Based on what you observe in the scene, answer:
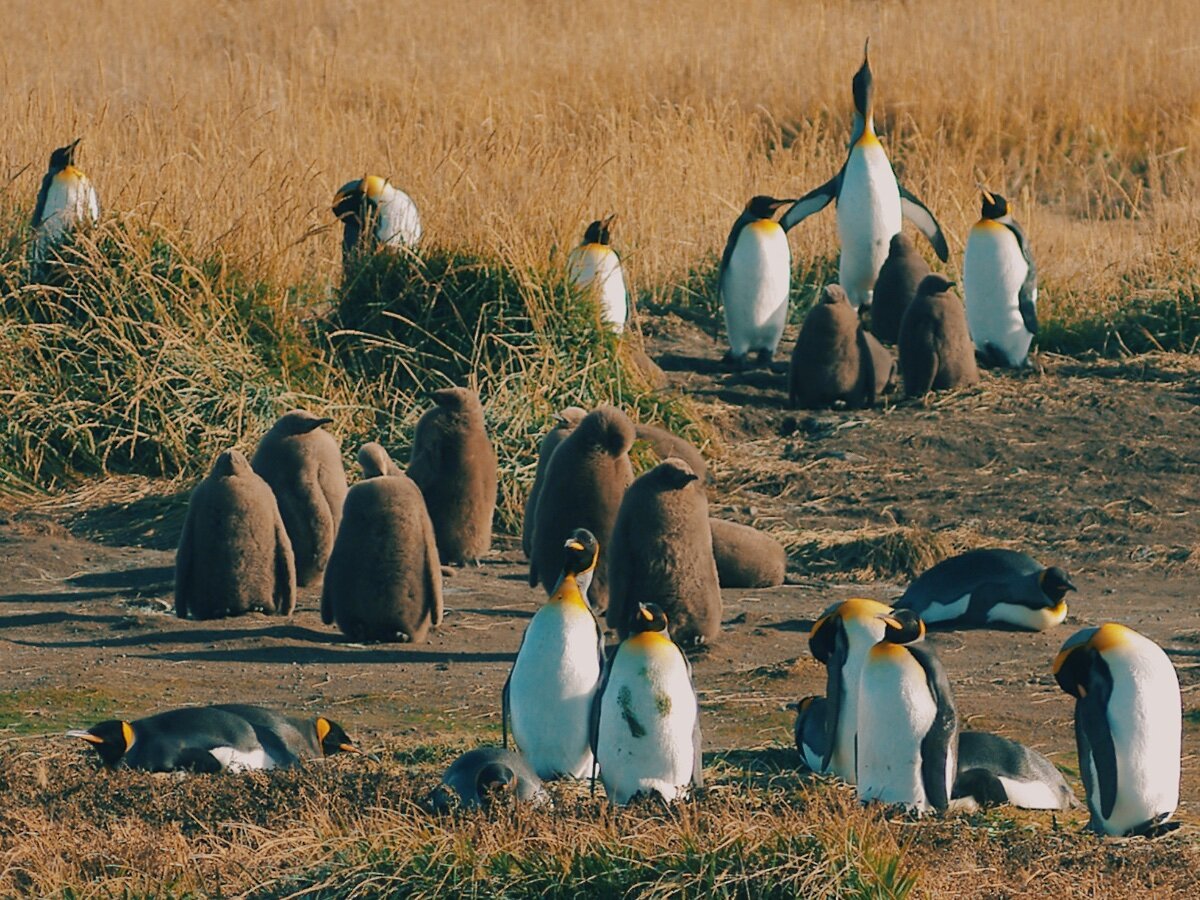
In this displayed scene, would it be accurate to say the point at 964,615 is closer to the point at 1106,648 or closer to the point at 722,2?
the point at 1106,648

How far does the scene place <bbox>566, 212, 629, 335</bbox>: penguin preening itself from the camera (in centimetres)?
1190

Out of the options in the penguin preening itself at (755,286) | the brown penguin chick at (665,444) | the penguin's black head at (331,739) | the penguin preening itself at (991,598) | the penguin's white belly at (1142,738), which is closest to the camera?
the penguin's white belly at (1142,738)

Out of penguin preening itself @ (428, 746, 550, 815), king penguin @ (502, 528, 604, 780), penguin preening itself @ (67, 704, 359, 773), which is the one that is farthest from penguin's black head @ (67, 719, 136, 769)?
king penguin @ (502, 528, 604, 780)

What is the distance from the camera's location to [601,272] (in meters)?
12.0

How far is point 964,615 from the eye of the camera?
8.46 m

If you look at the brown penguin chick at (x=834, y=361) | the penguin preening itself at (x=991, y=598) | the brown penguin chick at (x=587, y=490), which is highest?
the brown penguin chick at (x=834, y=361)

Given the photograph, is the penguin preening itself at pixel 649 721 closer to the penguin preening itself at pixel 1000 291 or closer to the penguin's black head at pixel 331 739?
the penguin's black head at pixel 331 739

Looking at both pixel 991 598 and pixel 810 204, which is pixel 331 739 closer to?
pixel 991 598

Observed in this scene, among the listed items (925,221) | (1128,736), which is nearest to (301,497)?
(1128,736)

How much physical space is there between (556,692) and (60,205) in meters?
6.70

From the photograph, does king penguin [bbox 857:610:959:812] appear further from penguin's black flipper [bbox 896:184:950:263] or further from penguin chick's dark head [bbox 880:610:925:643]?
penguin's black flipper [bbox 896:184:950:263]

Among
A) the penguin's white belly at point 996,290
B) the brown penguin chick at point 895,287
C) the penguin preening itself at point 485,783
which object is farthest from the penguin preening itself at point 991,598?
the brown penguin chick at point 895,287

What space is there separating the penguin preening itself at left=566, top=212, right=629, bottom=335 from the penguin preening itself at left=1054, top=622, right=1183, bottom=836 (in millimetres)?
6028

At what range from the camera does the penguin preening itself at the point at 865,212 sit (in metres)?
14.4
